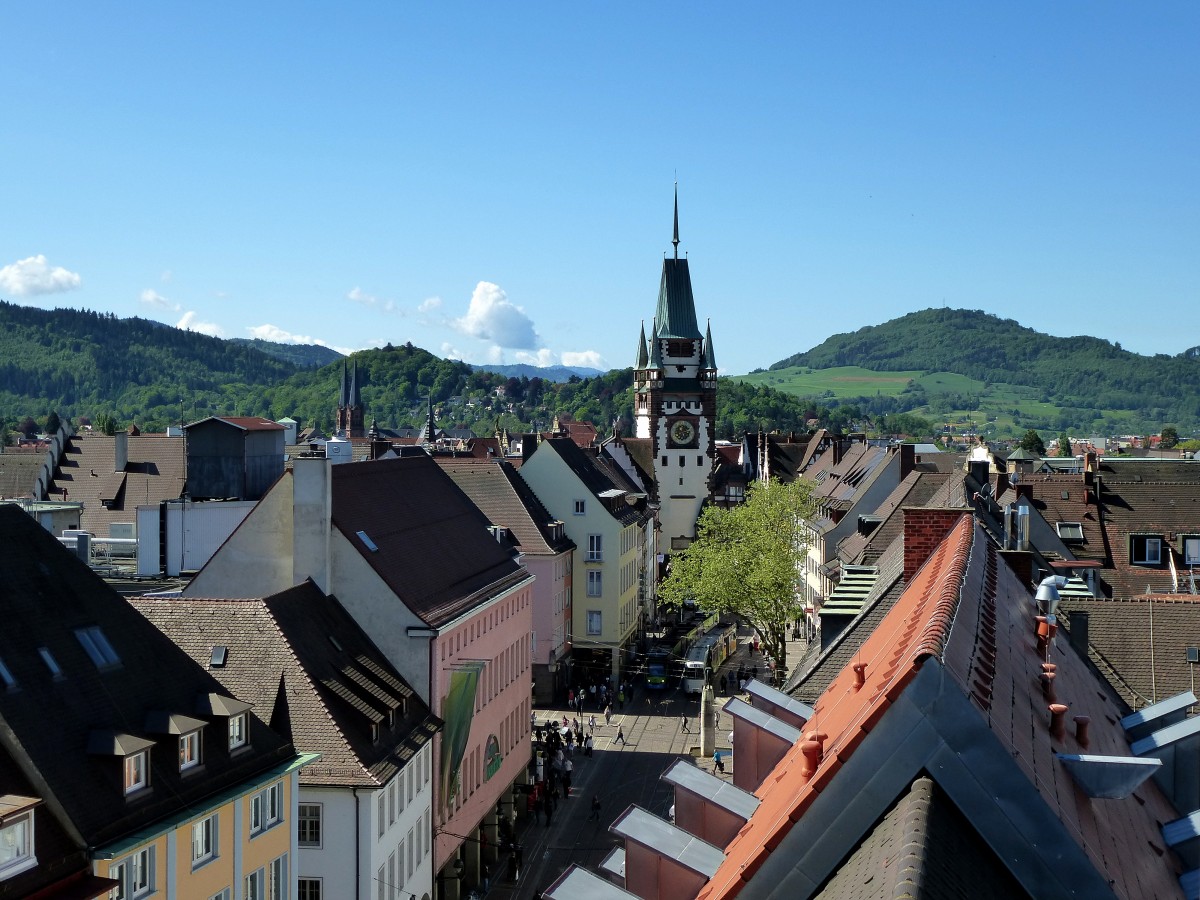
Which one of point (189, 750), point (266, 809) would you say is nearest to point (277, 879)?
point (266, 809)

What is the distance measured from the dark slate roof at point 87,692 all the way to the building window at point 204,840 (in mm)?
492

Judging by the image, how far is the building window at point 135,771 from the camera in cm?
2250

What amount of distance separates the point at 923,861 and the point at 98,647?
20.5m

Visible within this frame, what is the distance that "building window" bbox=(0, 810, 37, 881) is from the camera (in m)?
18.9

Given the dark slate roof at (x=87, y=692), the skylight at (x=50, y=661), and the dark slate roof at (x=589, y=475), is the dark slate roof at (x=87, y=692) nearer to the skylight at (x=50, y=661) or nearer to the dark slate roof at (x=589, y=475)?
the skylight at (x=50, y=661)

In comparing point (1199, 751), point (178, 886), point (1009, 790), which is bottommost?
point (178, 886)

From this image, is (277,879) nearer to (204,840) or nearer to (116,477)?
(204,840)

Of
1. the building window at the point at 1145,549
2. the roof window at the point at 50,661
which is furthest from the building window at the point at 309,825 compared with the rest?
the building window at the point at 1145,549

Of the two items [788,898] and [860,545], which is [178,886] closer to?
[788,898]

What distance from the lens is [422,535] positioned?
44250 mm

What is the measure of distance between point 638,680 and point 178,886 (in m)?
51.7

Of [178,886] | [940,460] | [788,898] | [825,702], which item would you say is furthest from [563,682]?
[788,898]

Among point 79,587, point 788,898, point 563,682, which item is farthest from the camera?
point 563,682

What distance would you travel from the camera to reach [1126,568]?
58406 mm
